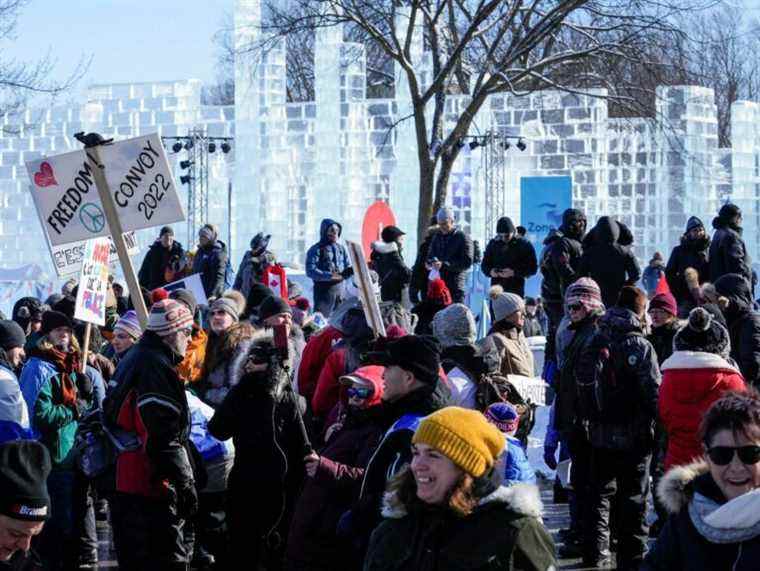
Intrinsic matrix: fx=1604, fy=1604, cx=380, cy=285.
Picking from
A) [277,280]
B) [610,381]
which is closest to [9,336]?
[610,381]

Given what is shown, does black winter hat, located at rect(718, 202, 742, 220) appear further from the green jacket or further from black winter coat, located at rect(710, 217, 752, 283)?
the green jacket

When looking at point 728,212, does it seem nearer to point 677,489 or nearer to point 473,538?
point 677,489

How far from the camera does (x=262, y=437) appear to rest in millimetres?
8578

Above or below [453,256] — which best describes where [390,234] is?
above

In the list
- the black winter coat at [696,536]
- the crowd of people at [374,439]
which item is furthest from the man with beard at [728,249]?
the black winter coat at [696,536]

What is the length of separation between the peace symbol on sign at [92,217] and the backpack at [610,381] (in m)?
3.53

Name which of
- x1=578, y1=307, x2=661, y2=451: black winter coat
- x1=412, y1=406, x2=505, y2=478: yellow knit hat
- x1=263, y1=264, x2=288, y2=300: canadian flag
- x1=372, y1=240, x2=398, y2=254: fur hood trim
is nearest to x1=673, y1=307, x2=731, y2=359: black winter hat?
x1=578, y1=307, x2=661, y2=451: black winter coat

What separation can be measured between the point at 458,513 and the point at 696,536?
0.71 meters

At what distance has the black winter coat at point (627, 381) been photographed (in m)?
9.68

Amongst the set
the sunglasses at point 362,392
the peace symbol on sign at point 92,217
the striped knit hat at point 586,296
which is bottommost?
the sunglasses at point 362,392

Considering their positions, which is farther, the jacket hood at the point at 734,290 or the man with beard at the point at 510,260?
the man with beard at the point at 510,260

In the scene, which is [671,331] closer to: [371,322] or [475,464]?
[371,322]

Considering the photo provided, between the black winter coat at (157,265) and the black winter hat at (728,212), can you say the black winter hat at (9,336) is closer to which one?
the black winter hat at (728,212)

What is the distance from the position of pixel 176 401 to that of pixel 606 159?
23507 millimetres
